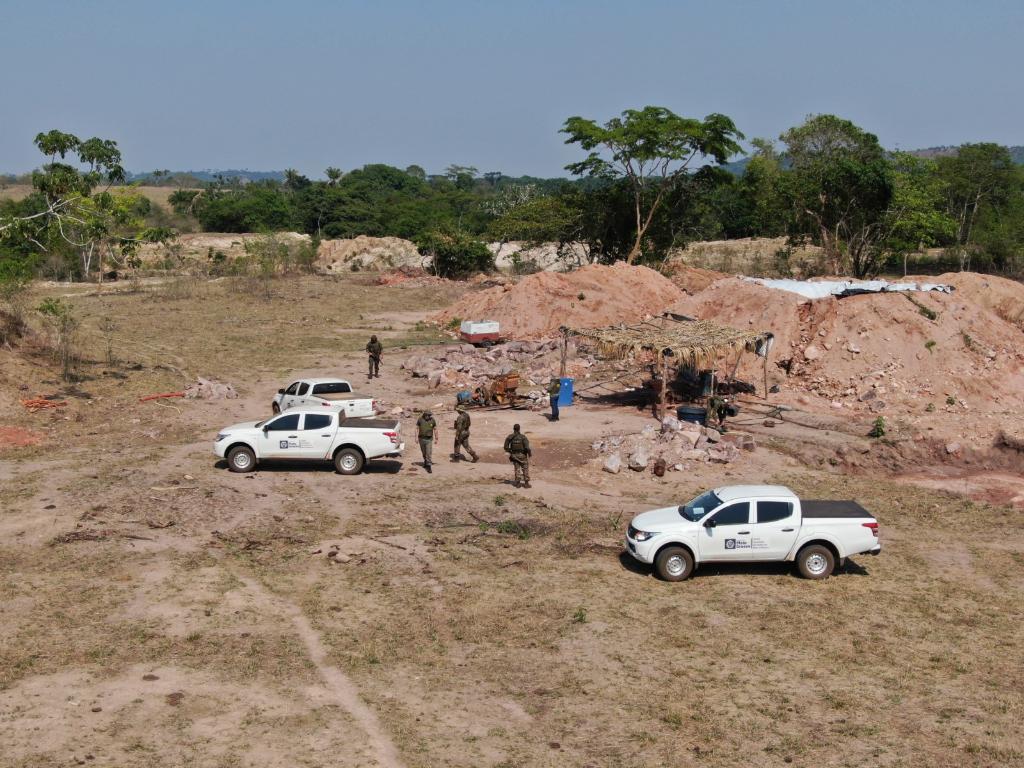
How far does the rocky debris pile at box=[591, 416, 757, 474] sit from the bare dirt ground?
0.45 meters

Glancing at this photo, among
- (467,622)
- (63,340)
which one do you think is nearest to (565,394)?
(467,622)

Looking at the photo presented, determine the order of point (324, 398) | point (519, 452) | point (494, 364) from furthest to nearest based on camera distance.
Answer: point (494, 364)
point (324, 398)
point (519, 452)

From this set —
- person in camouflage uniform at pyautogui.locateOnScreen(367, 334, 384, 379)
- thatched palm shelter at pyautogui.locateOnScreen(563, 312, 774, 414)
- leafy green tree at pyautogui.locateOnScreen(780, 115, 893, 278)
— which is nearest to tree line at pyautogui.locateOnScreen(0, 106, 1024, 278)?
Result: leafy green tree at pyautogui.locateOnScreen(780, 115, 893, 278)

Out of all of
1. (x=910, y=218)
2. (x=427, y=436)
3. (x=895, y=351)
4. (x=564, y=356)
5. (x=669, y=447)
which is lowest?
(x=669, y=447)

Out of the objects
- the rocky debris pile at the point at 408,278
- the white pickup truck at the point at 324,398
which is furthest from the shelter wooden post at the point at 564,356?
the rocky debris pile at the point at 408,278

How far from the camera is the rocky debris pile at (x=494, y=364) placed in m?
33.1

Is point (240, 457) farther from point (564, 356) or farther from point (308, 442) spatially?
point (564, 356)

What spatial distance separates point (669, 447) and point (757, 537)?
7.95 meters

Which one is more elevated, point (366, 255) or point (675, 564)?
point (366, 255)

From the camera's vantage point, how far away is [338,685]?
12.4 m

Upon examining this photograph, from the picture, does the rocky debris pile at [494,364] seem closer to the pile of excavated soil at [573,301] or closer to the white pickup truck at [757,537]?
the pile of excavated soil at [573,301]

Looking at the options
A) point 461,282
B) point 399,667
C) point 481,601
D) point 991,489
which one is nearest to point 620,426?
point 991,489

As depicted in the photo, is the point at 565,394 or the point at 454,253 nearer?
the point at 565,394

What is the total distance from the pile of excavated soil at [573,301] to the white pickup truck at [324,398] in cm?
1680
